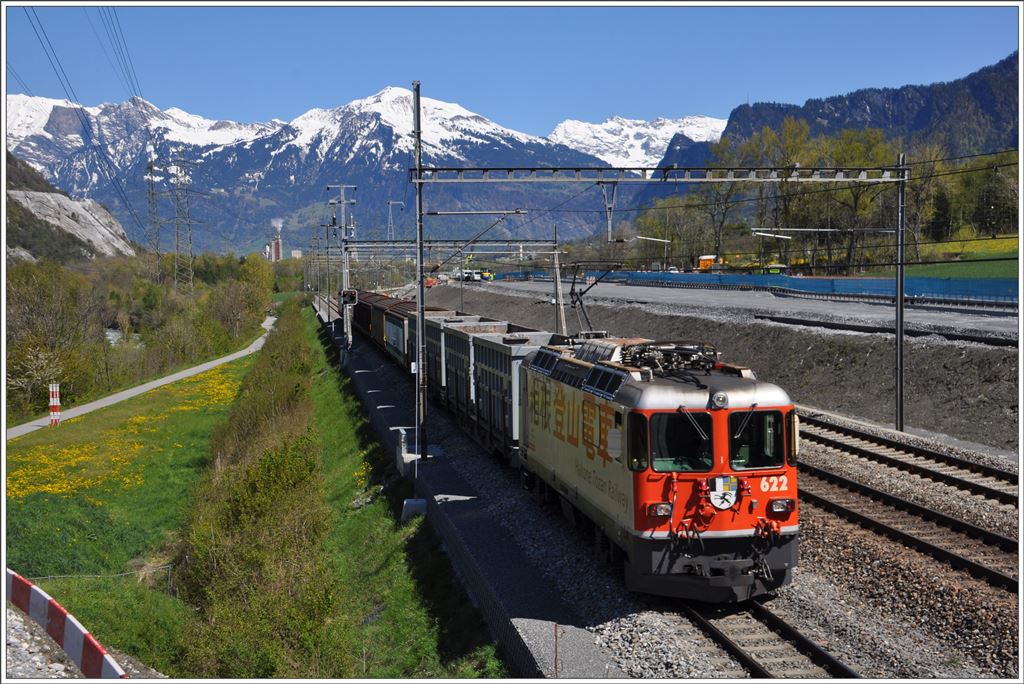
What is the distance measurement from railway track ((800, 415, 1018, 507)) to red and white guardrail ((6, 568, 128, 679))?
51.6ft

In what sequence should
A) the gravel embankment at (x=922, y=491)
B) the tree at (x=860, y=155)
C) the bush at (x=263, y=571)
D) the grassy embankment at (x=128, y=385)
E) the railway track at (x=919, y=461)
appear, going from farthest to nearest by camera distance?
the tree at (x=860, y=155) < the grassy embankment at (x=128, y=385) < the railway track at (x=919, y=461) < the gravel embankment at (x=922, y=491) < the bush at (x=263, y=571)

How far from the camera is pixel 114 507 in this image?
3391 cm

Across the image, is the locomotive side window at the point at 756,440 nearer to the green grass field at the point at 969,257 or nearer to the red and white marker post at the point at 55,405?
the red and white marker post at the point at 55,405

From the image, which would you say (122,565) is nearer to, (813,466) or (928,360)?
(813,466)

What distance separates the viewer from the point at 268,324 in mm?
127562

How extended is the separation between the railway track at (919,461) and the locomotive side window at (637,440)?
946cm

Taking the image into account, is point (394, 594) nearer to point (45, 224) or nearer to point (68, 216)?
point (45, 224)

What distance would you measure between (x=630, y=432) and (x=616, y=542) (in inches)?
72.0

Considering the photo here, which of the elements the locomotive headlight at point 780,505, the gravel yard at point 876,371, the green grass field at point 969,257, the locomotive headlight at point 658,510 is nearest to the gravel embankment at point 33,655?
the locomotive headlight at point 658,510

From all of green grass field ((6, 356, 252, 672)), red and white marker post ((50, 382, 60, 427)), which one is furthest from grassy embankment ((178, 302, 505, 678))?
red and white marker post ((50, 382, 60, 427))

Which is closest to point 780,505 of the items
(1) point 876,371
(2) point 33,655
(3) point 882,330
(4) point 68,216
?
(2) point 33,655

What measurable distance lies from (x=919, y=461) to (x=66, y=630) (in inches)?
700

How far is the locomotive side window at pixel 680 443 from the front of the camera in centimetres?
1295

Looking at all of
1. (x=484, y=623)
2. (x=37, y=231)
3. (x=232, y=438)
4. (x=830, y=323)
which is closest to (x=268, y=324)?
(x=37, y=231)
